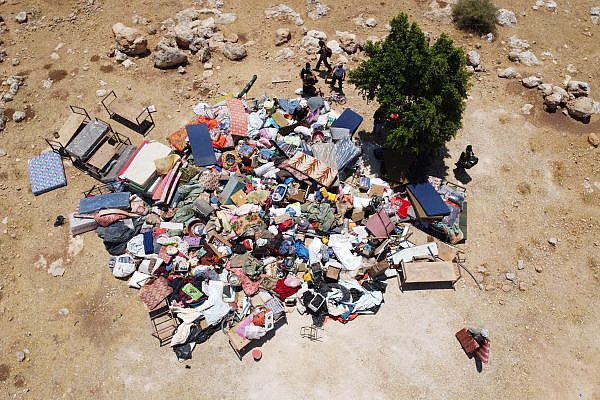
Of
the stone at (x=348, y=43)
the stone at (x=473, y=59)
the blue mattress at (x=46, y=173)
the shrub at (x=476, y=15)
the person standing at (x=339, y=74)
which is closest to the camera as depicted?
the blue mattress at (x=46, y=173)

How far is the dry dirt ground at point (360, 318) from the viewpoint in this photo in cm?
1269

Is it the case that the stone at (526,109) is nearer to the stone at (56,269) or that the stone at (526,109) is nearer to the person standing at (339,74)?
the person standing at (339,74)

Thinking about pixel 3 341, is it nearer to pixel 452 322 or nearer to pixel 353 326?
pixel 353 326

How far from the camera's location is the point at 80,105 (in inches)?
701

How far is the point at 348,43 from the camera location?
64.3 ft

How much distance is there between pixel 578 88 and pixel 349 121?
1148 centimetres

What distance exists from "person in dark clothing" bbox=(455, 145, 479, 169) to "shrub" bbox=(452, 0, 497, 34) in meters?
8.98

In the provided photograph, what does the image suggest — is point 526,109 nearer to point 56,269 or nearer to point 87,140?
point 87,140

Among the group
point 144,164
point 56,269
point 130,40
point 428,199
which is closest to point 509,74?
point 428,199

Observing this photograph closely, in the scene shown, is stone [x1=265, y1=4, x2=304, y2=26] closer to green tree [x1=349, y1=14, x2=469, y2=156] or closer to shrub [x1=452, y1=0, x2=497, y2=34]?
green tree [x1=349, y1=14, x2=469, y2=156]

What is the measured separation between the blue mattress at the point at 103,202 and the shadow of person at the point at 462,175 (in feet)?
44.0

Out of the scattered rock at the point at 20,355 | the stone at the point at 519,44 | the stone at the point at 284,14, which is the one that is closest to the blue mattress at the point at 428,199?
the stone at the point at 519,44

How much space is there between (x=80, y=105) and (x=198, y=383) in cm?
1338

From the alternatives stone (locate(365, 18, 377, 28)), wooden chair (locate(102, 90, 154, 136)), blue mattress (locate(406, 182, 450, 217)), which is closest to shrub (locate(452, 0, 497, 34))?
stone (locate(365, 18, 377, 28))
